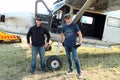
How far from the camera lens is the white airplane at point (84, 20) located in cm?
955

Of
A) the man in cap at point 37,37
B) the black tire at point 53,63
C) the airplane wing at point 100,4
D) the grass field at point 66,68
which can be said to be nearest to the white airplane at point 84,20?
the airplane wing at point 100,4

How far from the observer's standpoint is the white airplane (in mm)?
9555

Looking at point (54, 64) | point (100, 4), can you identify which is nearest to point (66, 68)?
point (54, 64)

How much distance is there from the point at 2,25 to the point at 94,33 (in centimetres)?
331

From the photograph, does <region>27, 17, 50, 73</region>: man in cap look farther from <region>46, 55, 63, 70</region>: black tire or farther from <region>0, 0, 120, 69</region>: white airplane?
<region>0, 0, 120, 69</region>: white airplane

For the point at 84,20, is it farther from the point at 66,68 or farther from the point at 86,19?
the point at 66,68

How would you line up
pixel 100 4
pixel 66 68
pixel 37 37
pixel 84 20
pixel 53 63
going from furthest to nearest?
pixel 84 20, pixel 100 4, pixel 66 68, pixel 53 63, pixel 37 37

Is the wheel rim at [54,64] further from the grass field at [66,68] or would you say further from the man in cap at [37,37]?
the man in cap at [37,37]

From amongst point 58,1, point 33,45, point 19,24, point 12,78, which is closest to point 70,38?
point 33,45

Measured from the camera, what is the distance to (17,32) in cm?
956

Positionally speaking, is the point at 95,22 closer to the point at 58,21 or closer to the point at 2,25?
the point at 58,21

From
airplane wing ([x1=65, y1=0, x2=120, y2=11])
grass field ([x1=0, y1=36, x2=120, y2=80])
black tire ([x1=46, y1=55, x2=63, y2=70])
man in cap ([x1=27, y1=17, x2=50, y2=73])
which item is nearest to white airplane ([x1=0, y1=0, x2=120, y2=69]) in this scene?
airplane wing ([x1=65, y1=0, x2=120, y2=11])

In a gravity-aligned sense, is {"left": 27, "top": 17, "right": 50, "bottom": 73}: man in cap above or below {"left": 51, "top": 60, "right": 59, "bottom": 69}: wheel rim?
above

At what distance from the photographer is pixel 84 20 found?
10.2m
